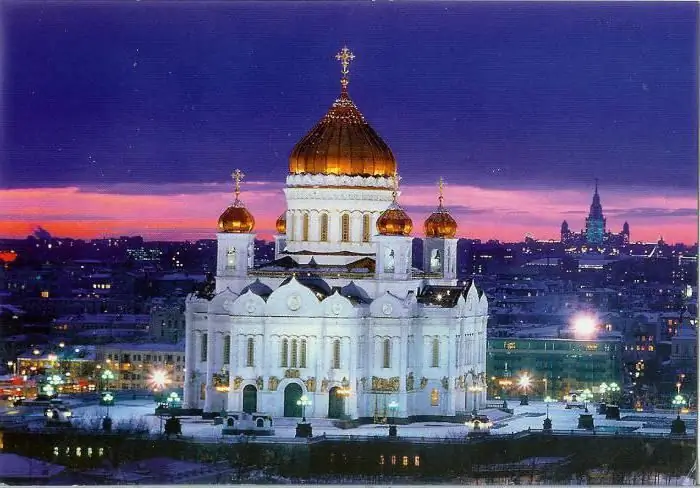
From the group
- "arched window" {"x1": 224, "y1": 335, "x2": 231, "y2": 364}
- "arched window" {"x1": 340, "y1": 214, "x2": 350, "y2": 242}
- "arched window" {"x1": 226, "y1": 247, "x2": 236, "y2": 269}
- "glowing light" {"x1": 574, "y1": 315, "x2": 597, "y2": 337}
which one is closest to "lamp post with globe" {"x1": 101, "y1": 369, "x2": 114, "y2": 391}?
"arched window" {"x1": 226, "y1": 247, "x2": 236, "y2": 269}

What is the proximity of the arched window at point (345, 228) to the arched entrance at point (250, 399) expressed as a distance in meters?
3.94

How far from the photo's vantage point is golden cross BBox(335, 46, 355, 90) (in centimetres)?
5141

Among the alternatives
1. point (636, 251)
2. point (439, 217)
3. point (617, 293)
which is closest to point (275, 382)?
point (439, 217)

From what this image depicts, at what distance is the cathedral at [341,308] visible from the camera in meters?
49.8

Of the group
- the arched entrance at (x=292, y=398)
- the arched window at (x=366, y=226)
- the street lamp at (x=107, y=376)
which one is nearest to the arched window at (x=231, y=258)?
the arched window at (x=366, y=226)

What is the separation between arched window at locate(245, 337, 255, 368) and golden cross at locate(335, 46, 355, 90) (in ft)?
18.1

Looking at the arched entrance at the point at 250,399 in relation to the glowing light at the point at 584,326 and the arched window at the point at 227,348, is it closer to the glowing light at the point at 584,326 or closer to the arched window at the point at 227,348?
the arched window at the point at 227,348

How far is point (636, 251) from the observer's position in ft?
231

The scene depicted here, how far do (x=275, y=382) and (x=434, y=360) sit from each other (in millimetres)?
3059

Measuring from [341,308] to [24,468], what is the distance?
22.7ft

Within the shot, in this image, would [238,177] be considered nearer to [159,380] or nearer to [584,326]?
[159,380]

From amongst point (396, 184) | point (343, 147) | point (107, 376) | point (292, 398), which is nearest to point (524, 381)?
point (396, 184)

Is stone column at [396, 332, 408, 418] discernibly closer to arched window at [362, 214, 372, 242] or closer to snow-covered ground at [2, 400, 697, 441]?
snow-covered ground at [2, 400, 697, 441]

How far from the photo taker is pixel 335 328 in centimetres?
4984
